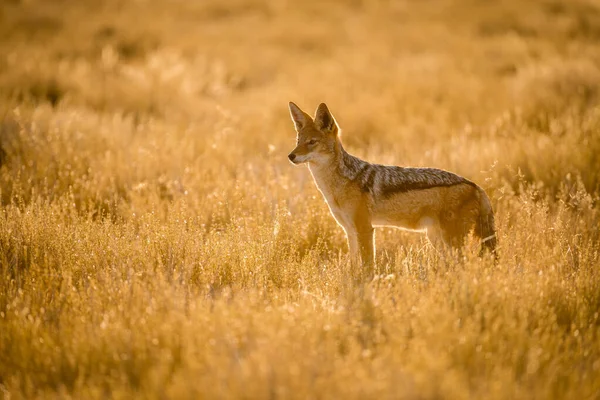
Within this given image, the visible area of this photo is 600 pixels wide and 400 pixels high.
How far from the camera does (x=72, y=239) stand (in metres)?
5.42

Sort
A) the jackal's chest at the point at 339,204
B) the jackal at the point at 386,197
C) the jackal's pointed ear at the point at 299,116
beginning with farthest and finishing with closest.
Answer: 1. the jackal's pointed ear at the point at 299,116
2. the jackal's chest at the point at 339,204
3. the jackal at the point at 386,197

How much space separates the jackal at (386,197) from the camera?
540 cm

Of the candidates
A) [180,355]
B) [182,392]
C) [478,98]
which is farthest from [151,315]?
[478,98]

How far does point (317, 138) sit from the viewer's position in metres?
5.74

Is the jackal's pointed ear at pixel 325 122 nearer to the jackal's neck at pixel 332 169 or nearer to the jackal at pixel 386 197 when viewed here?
the jackal at pixel 386 197

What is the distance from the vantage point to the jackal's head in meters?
5.63

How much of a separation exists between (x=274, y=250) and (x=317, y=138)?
123 centimetres

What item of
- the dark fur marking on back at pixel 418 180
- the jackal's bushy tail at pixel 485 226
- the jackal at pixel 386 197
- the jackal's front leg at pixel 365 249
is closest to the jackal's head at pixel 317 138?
the jackal at pixel 386 197

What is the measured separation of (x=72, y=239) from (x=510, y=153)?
19.8 feet

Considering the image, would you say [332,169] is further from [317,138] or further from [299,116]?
[299,116]

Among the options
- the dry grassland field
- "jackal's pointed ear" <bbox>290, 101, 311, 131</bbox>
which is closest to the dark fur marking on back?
the dry grassland field

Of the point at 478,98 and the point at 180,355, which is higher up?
the point at 478,98

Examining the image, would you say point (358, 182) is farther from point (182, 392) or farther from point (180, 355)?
point (182, 392)

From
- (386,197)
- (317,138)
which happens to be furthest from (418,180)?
(317,138)
